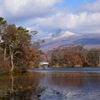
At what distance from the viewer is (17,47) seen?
81.4 metres

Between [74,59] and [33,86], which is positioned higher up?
[74,59]

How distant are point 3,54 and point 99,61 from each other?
8942 centimetres

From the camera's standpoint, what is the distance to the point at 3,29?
3027 inches

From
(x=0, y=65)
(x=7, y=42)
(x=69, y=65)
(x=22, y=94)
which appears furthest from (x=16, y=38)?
(x=69, y=65)

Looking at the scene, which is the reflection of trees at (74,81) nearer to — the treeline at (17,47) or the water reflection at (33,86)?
the water reflection at (33,86)

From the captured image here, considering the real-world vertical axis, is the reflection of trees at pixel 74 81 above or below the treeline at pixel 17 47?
below

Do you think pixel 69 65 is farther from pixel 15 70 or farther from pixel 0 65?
pixel 0 65

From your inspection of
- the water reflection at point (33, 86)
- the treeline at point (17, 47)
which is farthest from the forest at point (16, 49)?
the water reflection at point (33, 86)

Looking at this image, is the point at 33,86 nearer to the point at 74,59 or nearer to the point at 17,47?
the point at 17,47

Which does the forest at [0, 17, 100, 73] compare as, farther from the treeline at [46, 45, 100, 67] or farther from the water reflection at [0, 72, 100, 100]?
the treeline at [46, 45, 100, 67]

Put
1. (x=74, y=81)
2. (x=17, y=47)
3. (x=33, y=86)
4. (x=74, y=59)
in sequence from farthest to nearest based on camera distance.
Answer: (x=74, y=59) → (x=17, y=47) → (x=74, y=81) → (x=33, y=86)

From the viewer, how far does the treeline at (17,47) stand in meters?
77.8

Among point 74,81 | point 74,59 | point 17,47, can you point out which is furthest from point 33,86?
point 74,59

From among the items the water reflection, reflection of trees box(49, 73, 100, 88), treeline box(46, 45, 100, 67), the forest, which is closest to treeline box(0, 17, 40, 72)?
the forest
